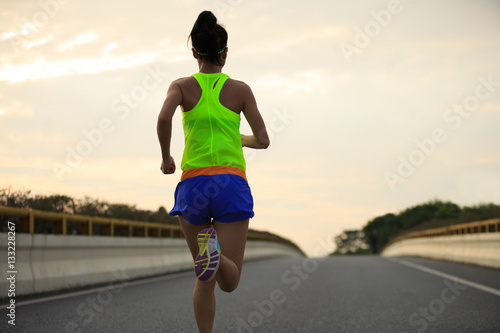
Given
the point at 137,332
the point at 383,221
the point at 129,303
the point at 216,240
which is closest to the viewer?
the point at 216,240

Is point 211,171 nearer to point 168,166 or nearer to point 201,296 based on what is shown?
point 168,166

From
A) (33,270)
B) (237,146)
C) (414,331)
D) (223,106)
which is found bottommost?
(414,331)

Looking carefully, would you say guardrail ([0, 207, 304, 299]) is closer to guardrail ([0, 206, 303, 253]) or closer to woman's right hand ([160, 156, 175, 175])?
guardrail ([0, 206, 303, 253])

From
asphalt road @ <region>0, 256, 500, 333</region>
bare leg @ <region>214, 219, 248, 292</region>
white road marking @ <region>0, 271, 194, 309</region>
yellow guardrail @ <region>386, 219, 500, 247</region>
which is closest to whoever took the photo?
bare leg @ <region>214, 219, 248, 292</region>

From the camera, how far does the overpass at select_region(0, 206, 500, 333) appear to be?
21.9 feet

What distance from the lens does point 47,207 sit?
40.2ft

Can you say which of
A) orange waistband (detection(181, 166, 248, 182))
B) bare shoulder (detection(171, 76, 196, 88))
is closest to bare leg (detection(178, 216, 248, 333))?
orange waistband (detection(181, 166, 248, 182))

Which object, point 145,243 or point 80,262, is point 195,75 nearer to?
point 80,262

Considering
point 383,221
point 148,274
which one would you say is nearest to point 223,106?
point 148,274

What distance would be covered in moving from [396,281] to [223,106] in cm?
967

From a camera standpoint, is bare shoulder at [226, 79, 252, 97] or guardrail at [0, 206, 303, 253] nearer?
bare shoulder at [226, 79, 252, 97]

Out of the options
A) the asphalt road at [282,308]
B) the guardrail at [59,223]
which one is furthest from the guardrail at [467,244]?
the guardrail at [59,223]

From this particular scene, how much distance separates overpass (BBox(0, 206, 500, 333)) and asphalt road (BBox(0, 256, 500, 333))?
0.04ft

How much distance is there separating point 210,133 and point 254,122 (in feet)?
1.16
